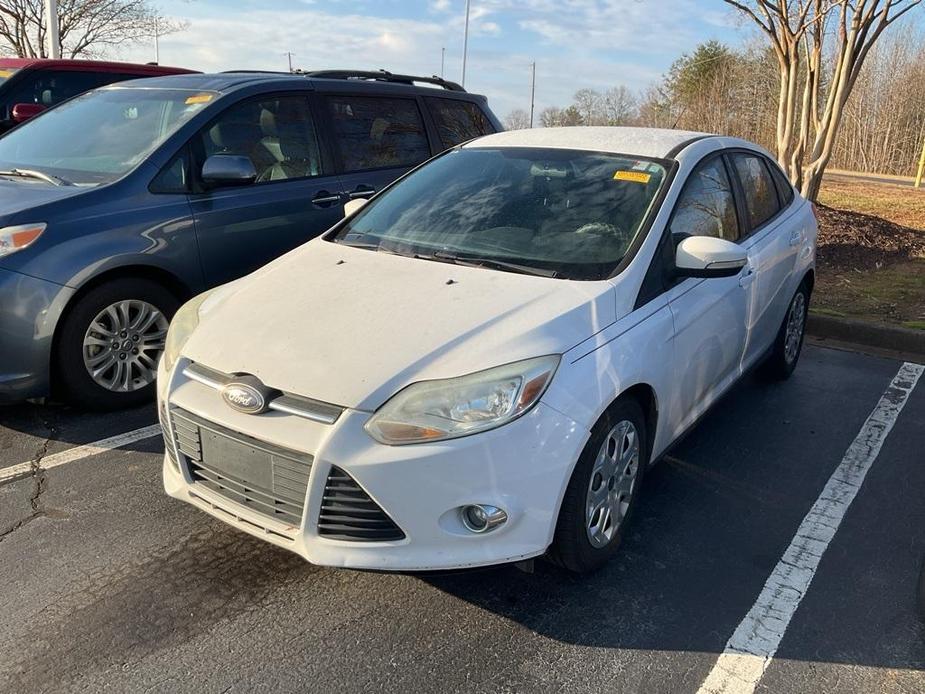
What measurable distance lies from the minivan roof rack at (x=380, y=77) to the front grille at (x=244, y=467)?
12.2ft

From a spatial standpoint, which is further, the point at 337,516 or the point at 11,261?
the point at 11,261

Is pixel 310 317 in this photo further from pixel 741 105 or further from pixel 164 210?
pixel 741 105

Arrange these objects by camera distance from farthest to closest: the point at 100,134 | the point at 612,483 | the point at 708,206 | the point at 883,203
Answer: the point at 883,203
the point at 100,134
the point at 708,206
the point at 612,483

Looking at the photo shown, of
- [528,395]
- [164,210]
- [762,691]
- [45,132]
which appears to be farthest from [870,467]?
[45,132]

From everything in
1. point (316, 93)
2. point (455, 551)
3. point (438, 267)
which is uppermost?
point (316, 93)

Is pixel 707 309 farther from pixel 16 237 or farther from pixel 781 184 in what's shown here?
pixel 16 237

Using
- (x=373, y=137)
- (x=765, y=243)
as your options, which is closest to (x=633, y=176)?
(x=765, y=243)

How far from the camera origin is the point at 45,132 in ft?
16.4

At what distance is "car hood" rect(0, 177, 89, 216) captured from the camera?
155 inches

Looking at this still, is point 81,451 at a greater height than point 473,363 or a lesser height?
lesser

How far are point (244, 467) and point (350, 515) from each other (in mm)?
412

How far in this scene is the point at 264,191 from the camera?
16.2 feet

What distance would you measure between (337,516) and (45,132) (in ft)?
13.0

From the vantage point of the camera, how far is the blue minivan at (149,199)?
390cm
